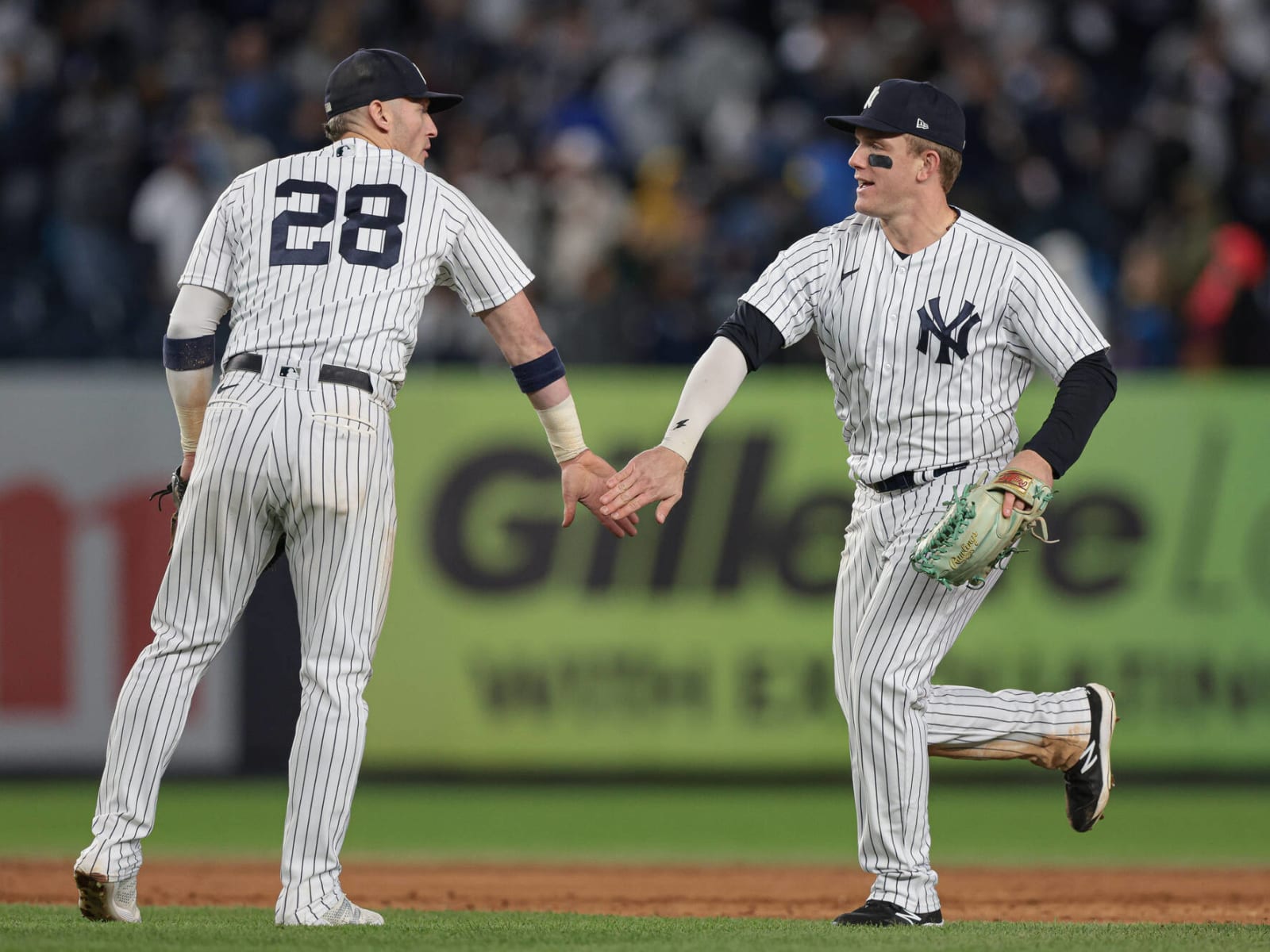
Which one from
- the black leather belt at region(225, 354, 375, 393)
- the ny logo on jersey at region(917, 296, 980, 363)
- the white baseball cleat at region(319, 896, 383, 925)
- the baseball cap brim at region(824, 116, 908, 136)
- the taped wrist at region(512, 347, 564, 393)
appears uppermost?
the baseball cap brim at region(824, 116, 908, 136)

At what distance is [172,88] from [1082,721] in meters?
9.09

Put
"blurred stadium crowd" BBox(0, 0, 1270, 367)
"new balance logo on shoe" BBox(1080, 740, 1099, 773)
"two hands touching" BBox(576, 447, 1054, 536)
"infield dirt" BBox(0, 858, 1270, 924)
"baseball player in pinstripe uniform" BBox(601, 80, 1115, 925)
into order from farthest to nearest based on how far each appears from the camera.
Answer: "blurred stadium crowd" BBox(0, 0, 1270, 367), "infield dirt" BBox(0, 858, 1270, 924), "new balance logo on shoe" BBox(1080, 740, 1099, 773), "baseball player in pinstripe uniform" BBox(601, 80, 1115, 925), "two hands touching" BBox(576, 447, 1054, 536)

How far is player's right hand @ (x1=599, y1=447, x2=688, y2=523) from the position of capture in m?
4.77

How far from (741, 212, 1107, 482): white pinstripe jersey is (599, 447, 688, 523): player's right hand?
1.69 ft

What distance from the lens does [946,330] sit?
4.87 metres

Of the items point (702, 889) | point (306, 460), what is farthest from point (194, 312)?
point (702, 889)

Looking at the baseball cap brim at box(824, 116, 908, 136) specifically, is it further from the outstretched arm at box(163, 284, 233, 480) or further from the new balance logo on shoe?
the new balance logo on shoe

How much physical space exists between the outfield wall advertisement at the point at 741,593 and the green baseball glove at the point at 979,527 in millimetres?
4496

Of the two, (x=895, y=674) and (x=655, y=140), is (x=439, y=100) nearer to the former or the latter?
(x=895, y=674)

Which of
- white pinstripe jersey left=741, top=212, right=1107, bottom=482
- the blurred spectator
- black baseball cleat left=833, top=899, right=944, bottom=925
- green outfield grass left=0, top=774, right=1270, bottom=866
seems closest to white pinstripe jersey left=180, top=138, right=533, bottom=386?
white pinstripe jersey left=741, top=212, right=1107, bottom=482

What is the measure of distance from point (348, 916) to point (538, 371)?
5.06 ft

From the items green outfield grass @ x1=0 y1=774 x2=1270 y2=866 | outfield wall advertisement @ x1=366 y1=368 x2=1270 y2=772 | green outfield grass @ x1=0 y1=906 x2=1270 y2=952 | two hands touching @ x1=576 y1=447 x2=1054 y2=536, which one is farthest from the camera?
outfield wall advertisement @ x1=366 y1=368 x2=1270 y2=772

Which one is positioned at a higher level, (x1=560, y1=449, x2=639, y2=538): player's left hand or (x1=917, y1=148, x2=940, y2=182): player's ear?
(x1=917, y1=148, x2=940, y2=182): player's ear

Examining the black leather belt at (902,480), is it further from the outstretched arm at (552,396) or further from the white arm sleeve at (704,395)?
the outstretched arm at (552,396)
